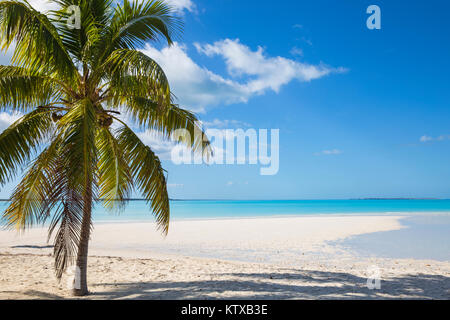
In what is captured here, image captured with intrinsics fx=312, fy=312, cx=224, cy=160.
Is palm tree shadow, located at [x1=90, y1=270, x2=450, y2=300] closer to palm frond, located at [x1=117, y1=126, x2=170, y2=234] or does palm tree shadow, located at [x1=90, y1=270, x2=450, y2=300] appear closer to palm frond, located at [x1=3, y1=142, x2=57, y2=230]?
palm frond, located at [x1=117, y1=126, x2=170, y2=234]

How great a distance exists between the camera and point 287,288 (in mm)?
6230

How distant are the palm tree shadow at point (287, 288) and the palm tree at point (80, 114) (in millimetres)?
1257

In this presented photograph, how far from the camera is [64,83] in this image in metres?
5.32

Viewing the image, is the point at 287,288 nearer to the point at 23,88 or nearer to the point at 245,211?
the point at 23,88

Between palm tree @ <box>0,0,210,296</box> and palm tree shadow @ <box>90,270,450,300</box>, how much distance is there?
126 cm

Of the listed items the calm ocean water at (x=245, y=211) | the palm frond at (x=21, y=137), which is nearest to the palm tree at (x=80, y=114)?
the palm frond at (x=21, y=137)

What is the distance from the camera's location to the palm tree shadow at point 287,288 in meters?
5.66

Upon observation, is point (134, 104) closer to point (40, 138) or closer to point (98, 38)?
point (98, 38)

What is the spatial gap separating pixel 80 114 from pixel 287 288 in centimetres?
495

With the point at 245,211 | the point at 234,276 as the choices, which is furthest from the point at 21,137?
the point at 245,211

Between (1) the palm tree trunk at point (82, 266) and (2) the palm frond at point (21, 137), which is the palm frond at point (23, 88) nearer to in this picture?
(2) the palm frond at point (21, 137)
